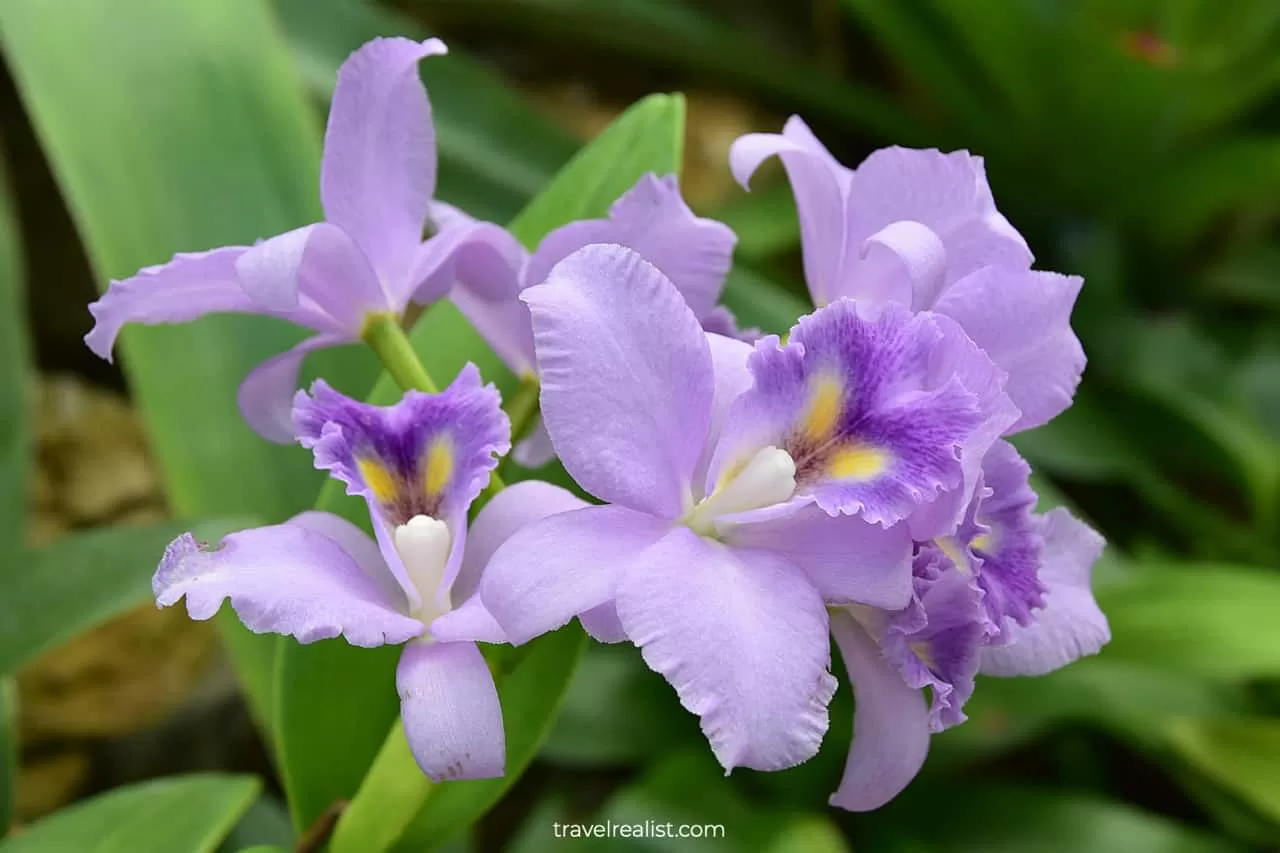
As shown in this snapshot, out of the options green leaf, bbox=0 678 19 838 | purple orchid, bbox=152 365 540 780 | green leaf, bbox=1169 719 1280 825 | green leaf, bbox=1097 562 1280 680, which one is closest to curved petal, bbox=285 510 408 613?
purple orchid, bbox=152 365 540 780

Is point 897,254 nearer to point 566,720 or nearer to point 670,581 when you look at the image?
point 670,581

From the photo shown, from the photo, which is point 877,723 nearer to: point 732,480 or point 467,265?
point 732,480

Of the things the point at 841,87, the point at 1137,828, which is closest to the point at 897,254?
the point at 1137,828

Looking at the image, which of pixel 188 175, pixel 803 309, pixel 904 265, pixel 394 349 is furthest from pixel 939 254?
pixel 803 309

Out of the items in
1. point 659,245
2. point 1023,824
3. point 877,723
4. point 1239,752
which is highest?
point 659,245

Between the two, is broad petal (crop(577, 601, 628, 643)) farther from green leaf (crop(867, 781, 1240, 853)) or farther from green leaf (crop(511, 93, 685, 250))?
green leaf (crop(867, 781, 1240, 853))

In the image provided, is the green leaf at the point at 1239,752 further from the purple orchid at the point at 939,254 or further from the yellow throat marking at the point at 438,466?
the yellow throat marking at the point at 438,466
